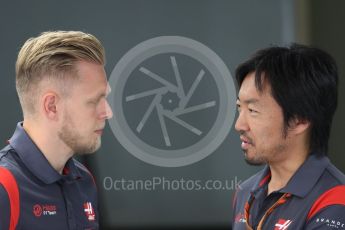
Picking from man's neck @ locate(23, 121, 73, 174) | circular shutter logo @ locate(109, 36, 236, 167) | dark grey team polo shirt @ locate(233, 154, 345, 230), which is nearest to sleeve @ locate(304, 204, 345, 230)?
dark grey team polo shirt @ locate(233, 154, 345, 230)

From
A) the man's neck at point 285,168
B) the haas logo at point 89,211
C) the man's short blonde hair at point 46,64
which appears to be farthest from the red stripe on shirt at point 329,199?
the man's short blonde hair at point 46,64

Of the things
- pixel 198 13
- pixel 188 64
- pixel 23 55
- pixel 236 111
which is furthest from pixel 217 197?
pixel 23 55

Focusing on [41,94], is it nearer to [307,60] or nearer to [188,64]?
[307,60]

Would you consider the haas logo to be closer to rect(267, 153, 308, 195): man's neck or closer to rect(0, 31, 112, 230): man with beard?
rect(0, 31, 112, 230): man with beard

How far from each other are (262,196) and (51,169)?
73 centimetres

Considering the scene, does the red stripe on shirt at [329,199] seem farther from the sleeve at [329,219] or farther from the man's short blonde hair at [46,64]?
the man's short blonde hair at [46,64]

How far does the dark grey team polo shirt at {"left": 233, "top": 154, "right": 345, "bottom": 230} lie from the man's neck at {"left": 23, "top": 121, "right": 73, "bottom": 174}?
664 millimetres

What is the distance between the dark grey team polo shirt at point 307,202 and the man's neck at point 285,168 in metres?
0.04

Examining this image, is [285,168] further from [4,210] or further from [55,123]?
[4,210]

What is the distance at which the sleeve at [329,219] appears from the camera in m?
2.02

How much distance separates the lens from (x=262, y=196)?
230 cm

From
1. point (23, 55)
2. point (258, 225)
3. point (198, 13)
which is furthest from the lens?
point (198, 13)

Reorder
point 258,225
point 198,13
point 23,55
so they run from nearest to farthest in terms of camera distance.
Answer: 1. point 23,55
2. point 258,225
3. point 198,13

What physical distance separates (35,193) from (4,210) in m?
0.16
